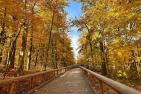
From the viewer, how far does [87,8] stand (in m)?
29.2

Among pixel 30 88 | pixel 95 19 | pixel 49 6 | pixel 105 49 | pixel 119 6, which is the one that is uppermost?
pixel 49 6

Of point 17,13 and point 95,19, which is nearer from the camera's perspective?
point 17,13

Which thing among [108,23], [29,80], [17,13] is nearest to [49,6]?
[108,23]

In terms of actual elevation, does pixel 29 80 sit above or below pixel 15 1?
below

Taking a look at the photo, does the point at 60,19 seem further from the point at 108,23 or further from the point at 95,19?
the point at 108,23

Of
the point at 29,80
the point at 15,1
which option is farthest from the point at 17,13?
the point at 29,80

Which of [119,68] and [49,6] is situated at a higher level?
[49,6]

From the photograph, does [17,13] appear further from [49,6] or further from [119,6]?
[49,6]

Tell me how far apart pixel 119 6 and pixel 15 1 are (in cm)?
661

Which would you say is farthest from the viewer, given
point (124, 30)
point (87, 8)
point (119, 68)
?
point (119, 68)

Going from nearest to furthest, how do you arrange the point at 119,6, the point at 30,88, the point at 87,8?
the point at 30,88 → the point at 119,6 → the point at 87,8

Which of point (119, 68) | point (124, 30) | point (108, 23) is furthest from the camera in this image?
point (119, 68)

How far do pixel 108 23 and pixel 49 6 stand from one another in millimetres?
7351

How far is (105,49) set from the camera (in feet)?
82.5
